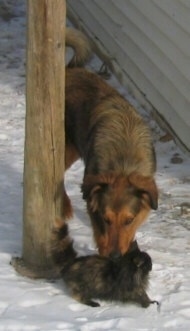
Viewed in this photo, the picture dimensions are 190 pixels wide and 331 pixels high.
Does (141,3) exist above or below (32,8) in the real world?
below

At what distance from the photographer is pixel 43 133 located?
5.89 m

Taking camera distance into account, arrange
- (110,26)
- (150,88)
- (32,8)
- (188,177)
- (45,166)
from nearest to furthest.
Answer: (32,8)
(45,166)
(188,177)
(150,88)
(110,26)

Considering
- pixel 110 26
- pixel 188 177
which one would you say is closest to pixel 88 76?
pixel 188 177

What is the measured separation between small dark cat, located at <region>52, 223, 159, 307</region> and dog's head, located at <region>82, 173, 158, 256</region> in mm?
104

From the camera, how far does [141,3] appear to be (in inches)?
395

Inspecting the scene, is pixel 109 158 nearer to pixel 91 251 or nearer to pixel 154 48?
pixel 91 251

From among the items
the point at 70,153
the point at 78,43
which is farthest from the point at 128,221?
the point at 78,43

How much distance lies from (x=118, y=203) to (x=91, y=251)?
76cm

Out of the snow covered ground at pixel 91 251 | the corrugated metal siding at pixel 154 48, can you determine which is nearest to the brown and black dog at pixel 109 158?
the snow covered ground at pixel 91 251

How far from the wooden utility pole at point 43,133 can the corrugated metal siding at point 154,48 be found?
2985 millimetres

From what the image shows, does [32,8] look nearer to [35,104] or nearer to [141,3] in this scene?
[35,104]

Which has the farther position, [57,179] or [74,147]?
[74,147]

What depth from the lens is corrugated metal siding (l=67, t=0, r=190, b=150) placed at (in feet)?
28.9

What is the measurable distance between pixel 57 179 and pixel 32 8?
1.19 meters
